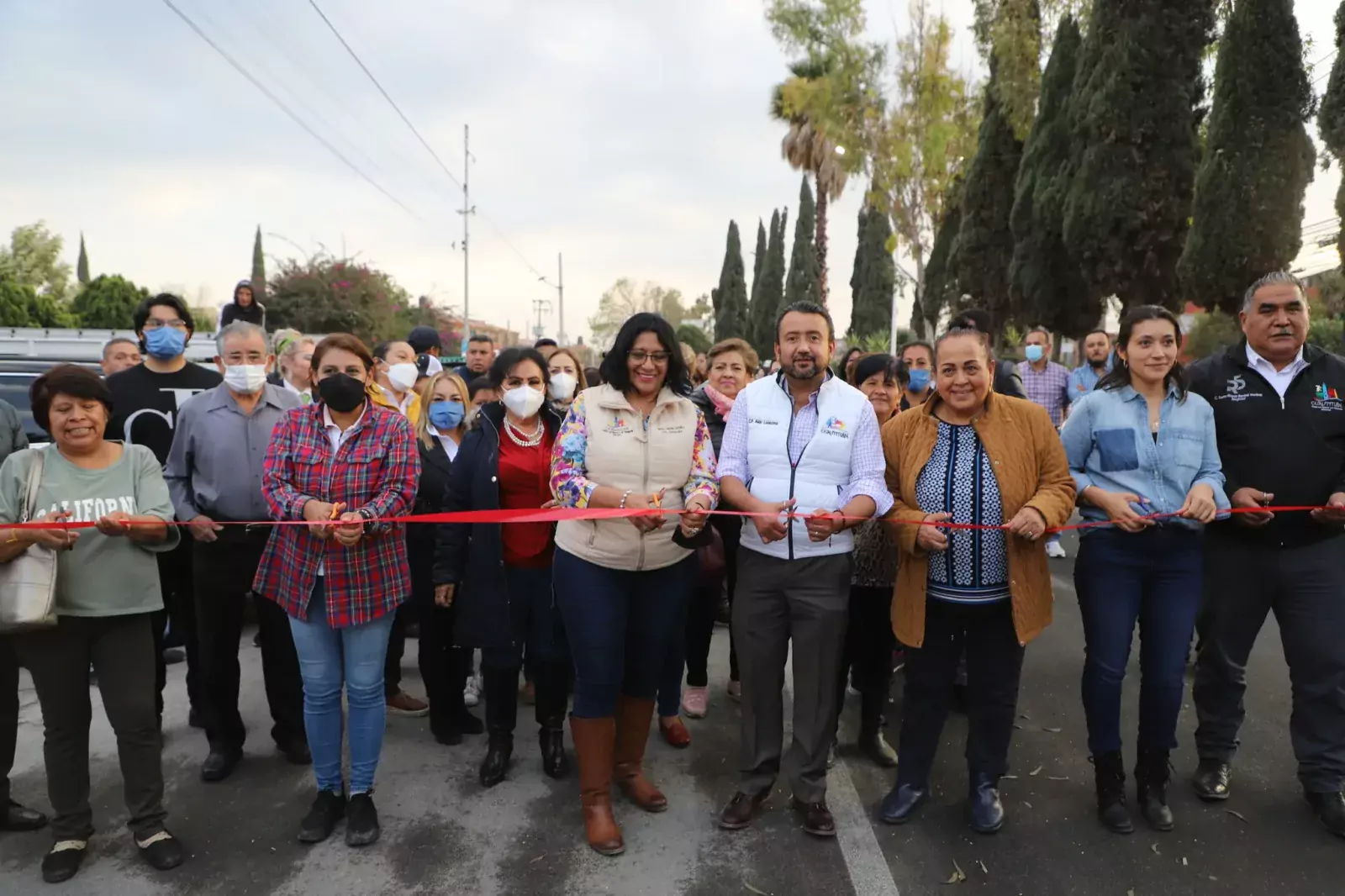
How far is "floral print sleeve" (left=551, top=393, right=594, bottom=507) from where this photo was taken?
3.18m

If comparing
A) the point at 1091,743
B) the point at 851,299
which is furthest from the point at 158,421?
the point at 851,299

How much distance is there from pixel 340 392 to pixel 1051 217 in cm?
1611

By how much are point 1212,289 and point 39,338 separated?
659 inches

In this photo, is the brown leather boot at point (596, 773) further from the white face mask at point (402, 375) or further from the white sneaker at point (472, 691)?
the white face mask at point (402, 375)

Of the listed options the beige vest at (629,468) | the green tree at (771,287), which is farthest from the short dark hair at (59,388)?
the green tree at (771,287)

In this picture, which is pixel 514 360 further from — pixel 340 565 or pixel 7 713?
pixel 7 713

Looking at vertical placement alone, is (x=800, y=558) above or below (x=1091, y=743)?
above

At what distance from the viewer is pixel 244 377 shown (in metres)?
3.74

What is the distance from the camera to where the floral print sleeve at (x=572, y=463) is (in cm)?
318

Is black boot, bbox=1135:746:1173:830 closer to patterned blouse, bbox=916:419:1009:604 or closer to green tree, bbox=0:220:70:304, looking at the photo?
patterned blouse, bbox=916:419:1009:604

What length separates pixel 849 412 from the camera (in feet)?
10.6

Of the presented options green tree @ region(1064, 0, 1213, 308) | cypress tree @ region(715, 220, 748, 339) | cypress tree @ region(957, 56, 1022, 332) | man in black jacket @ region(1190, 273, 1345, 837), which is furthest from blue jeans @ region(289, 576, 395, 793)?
cypress tree @ region(715, 220, 748, 339)

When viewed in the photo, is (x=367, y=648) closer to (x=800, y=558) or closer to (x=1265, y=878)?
(x=800, y=558)

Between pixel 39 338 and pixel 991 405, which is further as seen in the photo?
pixel 39 338
